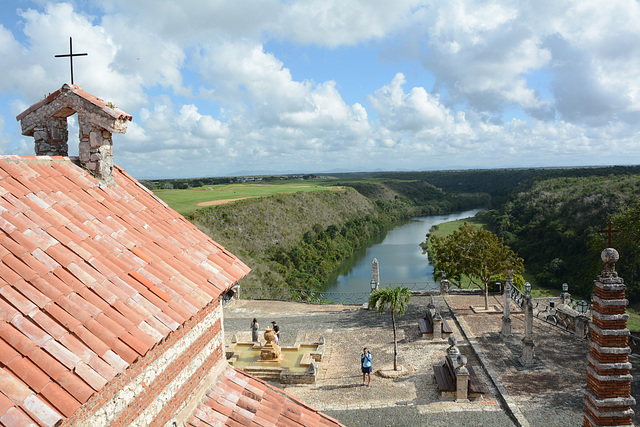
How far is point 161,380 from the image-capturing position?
490 cm

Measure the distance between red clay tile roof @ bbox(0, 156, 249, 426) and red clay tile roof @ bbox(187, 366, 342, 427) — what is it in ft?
5.56

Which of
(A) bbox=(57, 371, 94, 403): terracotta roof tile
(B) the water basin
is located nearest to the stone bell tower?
(A) bbox=(57, 371, 94, 403): terracotta roof tile

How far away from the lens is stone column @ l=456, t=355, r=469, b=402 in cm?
1182

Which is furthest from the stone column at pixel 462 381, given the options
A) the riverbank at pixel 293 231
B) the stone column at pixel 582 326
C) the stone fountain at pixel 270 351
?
the riverbank at pixel 293 231

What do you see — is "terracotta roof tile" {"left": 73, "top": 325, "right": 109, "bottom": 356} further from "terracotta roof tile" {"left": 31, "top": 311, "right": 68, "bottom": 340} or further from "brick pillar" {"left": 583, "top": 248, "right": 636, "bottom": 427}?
"brick pillar" {"left": 583, "top": 248, "right": 636, "bottom": 427}

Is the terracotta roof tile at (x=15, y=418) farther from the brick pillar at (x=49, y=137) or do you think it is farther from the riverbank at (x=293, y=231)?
the riverbank at (x=293, y=231)

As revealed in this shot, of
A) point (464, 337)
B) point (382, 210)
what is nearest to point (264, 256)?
point (464, 337)

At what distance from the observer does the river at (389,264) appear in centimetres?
4425

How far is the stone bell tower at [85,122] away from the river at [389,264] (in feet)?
106

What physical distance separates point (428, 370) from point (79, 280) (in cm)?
1284

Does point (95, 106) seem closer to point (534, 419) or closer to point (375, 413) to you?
point (375, 413)

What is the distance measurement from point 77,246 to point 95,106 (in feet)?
8.29

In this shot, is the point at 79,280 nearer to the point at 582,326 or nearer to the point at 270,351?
the point at 270,351

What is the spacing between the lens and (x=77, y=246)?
448 cm
